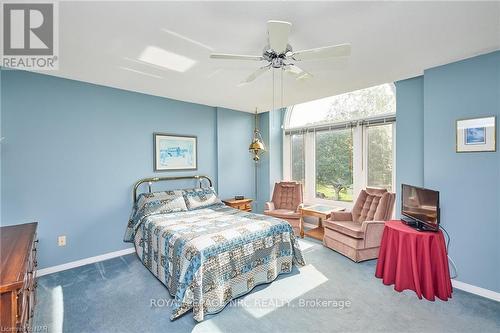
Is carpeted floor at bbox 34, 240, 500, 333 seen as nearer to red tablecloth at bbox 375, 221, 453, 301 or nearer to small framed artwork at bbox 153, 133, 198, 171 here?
red tablecloth at bbox 375, 221, 453, 301

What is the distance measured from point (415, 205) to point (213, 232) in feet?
7.86

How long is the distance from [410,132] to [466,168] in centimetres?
84

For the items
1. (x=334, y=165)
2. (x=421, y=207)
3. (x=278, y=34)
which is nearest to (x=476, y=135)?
(x=421, y=207)

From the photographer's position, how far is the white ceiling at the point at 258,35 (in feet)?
5.79

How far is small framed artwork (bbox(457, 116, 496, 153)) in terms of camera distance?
247cm

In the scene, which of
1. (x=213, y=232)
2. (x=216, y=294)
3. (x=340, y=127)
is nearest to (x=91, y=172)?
(x=213, y=232)

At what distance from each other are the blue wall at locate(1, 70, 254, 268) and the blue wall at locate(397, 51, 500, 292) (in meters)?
3.84

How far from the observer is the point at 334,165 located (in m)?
4.72

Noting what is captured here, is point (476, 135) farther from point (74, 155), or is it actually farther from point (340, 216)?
point (74, 155)

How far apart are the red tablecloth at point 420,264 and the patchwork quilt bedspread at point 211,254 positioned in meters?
1.11

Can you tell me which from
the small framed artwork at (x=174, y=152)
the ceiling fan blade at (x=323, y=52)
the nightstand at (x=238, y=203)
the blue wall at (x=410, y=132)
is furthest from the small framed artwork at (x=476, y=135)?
the small framed artwork at (x=174, y=152)

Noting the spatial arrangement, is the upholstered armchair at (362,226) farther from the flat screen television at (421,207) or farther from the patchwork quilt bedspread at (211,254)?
the patchwork quilt bedspread at (211,254)

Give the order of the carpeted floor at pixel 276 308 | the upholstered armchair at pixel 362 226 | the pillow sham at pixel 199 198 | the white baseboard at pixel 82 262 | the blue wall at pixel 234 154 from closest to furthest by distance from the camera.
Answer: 1. the carpeted floor at pixel 276 308
2. the white baseboard at pixel 82 262
3. the upholstered armchair at pixel 362 226
4. the pillow sham at pixel 199 198
5. the blue wall at pixel 234 154

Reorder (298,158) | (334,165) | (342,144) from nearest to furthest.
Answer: (342,144), (334,165), (298,158)
